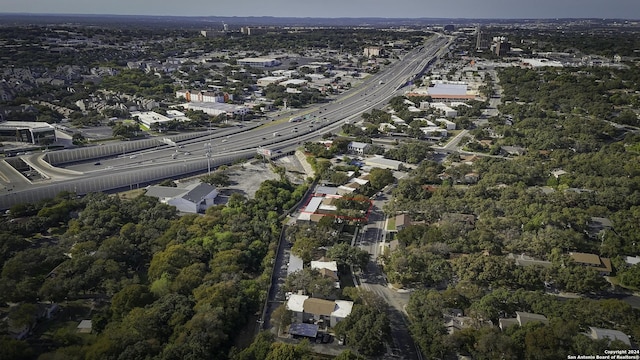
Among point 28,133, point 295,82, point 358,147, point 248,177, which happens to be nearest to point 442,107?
point 358,147

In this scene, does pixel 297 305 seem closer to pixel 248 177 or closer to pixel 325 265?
pixel 325 265

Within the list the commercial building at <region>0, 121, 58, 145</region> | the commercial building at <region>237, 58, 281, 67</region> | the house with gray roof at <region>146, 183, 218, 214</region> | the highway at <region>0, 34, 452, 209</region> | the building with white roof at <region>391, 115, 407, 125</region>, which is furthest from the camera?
the commercial building at <region>237, 58, 281, 67</region>

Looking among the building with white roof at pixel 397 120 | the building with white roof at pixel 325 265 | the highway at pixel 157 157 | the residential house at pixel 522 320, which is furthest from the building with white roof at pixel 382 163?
the residential house at pixel 522 320

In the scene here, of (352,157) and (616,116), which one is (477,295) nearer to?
(352,157)

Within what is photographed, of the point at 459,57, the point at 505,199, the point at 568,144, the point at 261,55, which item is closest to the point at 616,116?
the point at 568,144

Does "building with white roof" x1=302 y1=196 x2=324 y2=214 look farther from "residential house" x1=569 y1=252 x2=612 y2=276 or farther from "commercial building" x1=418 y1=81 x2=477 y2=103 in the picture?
"commercial building" x1=418 y1=81 x2=477 y2=103

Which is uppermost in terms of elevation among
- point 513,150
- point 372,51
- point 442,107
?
point 372,51

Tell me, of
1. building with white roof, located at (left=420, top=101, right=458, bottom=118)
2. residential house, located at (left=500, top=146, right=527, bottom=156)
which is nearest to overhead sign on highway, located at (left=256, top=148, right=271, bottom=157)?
residential house, located at (left=500, top=146, right=527, bottom=156)

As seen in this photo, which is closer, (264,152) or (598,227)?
(598,227)
